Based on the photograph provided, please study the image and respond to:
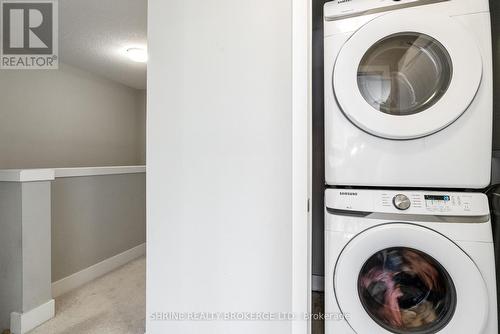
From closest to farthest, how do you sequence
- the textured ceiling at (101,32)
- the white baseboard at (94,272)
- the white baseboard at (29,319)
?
the white baseboard at (29,319) < the textured ceiling at (101,32) < the white baseboard at (94,272)

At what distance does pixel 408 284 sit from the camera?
3.59 ft

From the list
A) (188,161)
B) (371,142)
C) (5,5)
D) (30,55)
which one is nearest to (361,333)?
(371,142)

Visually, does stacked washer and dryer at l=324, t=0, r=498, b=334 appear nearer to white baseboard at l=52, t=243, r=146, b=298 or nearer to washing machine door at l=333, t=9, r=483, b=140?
washing machine door at l=333, t=9, r=483, b=140

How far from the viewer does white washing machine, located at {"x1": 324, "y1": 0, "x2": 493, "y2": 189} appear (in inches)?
41.4

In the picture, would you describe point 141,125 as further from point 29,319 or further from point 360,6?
point 360,6

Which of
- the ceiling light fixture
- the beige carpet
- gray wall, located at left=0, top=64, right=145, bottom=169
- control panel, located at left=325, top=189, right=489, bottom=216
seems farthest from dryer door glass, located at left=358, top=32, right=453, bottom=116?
gray wall, located at left=0, top=64, right=145, bottom=169

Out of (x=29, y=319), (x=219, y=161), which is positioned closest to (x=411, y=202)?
(x=219, y=161)

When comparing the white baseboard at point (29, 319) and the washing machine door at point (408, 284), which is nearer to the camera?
the washing machine door at point (408, 284)

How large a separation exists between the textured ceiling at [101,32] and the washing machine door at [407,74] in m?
1.49

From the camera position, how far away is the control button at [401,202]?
1076 millimetres

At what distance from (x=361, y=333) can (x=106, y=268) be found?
7.37 ft

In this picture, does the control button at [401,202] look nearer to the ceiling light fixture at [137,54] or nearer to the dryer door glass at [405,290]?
the dryer door glass at [405,290]

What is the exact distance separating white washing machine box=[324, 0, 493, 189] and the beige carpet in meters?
1.52

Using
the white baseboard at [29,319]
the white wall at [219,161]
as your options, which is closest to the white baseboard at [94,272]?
the white baseboard at [29,319]
